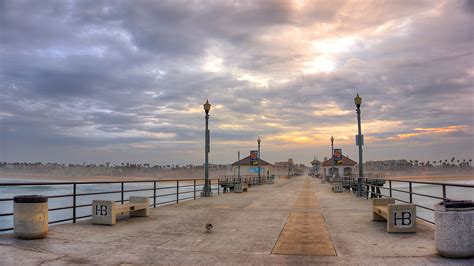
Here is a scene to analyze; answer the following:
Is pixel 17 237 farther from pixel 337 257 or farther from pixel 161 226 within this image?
pixel 337 257

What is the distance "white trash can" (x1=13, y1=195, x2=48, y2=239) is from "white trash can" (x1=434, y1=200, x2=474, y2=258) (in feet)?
25.3

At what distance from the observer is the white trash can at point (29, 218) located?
8.20m

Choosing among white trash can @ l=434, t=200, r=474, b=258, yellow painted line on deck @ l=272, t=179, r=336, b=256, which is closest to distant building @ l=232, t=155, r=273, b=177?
yellow painted line on deck @ l=272, t=179, r=336, b=256

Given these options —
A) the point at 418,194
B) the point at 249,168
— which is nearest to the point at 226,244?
the point at 418,194

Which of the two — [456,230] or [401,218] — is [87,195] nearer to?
[401,218]

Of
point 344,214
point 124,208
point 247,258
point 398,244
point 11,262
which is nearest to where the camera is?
point 11,262

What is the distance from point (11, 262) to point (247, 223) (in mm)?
6224

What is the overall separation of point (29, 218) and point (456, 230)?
8070 millimetres

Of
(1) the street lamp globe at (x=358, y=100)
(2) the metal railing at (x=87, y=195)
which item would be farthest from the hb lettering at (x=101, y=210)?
(1) the street lamp globe at (x=358, y=100)

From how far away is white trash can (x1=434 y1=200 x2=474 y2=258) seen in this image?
6.43 meters

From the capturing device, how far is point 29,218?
8242 mm

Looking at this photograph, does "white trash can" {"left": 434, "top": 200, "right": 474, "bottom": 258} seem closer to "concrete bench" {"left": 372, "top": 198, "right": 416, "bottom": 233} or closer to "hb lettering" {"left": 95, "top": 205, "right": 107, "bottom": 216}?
"concrete bench" {"left": 372, "top": 198, "right": 416, "bottom": 233}

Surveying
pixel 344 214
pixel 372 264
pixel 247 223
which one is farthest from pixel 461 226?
pixel 344 214

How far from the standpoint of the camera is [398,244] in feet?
25.9
